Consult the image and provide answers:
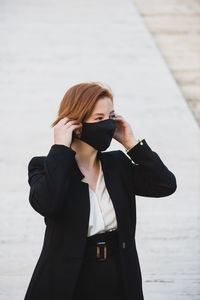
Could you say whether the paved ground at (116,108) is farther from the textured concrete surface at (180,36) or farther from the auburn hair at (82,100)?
the auburn hair at (82,100)

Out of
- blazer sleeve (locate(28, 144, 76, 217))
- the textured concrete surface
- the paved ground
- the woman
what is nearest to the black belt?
the woman

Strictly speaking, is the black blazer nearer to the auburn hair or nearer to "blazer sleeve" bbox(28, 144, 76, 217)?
"blazer sleeve" bbox(28, 144, 76, 217)

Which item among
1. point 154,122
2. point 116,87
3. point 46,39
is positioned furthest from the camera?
point 46,39

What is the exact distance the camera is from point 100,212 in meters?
1.53

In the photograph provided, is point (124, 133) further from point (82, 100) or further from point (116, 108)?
point (116, 108)

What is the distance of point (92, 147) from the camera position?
160 cm

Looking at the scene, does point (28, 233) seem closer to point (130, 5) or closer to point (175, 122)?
point (175, 122)

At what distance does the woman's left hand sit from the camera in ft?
5.49

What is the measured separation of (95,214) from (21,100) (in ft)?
10.7

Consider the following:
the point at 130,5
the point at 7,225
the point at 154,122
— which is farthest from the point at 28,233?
the point at 130,5

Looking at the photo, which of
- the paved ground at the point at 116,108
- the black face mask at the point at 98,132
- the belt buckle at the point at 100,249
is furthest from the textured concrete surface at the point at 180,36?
the belt buckle at the point at 100,249

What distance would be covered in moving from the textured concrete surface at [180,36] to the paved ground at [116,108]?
169 mm

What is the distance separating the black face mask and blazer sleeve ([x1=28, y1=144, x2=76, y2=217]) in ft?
0.25

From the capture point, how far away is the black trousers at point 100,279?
1521 millimetres
